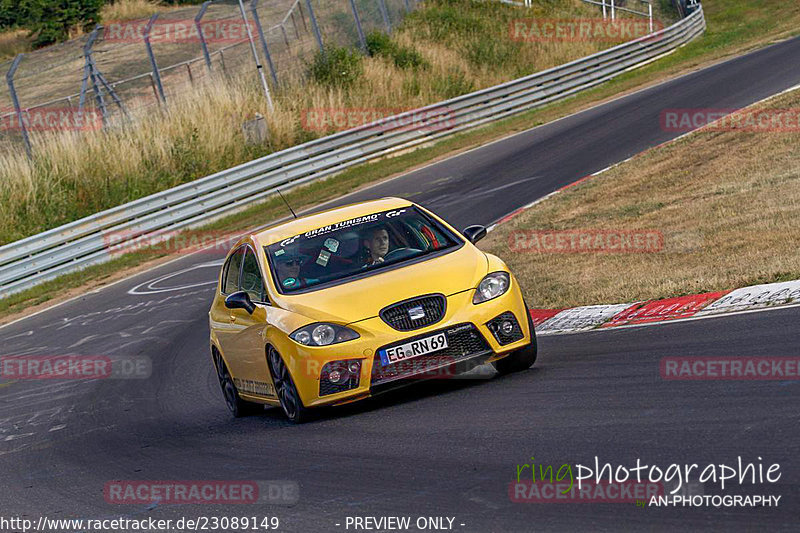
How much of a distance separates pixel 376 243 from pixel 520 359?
1537 mm

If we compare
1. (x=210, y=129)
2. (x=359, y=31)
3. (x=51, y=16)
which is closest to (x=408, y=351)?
(x=210, y=129)

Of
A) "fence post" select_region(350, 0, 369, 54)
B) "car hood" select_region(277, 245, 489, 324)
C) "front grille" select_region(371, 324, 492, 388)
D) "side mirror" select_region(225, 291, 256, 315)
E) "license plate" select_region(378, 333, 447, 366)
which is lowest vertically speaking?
"fence post" select_region(350, 0, 369, 54)

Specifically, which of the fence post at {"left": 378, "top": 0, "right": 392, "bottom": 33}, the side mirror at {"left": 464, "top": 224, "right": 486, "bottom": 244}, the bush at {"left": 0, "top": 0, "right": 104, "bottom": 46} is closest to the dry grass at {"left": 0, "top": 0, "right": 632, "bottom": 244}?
the fence post at {"left": 378, "top": 0, "right": 392, "bottom": 33}

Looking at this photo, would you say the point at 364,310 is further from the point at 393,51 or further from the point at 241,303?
the point at 393,51

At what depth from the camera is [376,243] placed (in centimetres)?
927

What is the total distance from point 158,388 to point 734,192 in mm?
8112

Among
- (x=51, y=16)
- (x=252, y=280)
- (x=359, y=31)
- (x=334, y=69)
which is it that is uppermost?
(x=252, y=280)

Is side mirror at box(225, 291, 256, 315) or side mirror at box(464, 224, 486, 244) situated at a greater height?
side mirror at box(464, 224, 486, 244)

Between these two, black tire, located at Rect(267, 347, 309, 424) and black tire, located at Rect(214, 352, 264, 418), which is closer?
black tire, located at Rect(267, 347, 309, 424)

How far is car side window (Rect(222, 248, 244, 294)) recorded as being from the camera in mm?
10180

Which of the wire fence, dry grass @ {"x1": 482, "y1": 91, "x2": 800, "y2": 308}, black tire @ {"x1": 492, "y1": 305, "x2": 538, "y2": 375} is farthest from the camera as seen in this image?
→ the wire fence

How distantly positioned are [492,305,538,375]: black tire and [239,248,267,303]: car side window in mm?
1939

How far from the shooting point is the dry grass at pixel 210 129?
27.1 meters

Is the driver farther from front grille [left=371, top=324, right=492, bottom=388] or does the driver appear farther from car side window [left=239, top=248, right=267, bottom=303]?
front grille [left=371, top=324, right=492, bottom=388]
